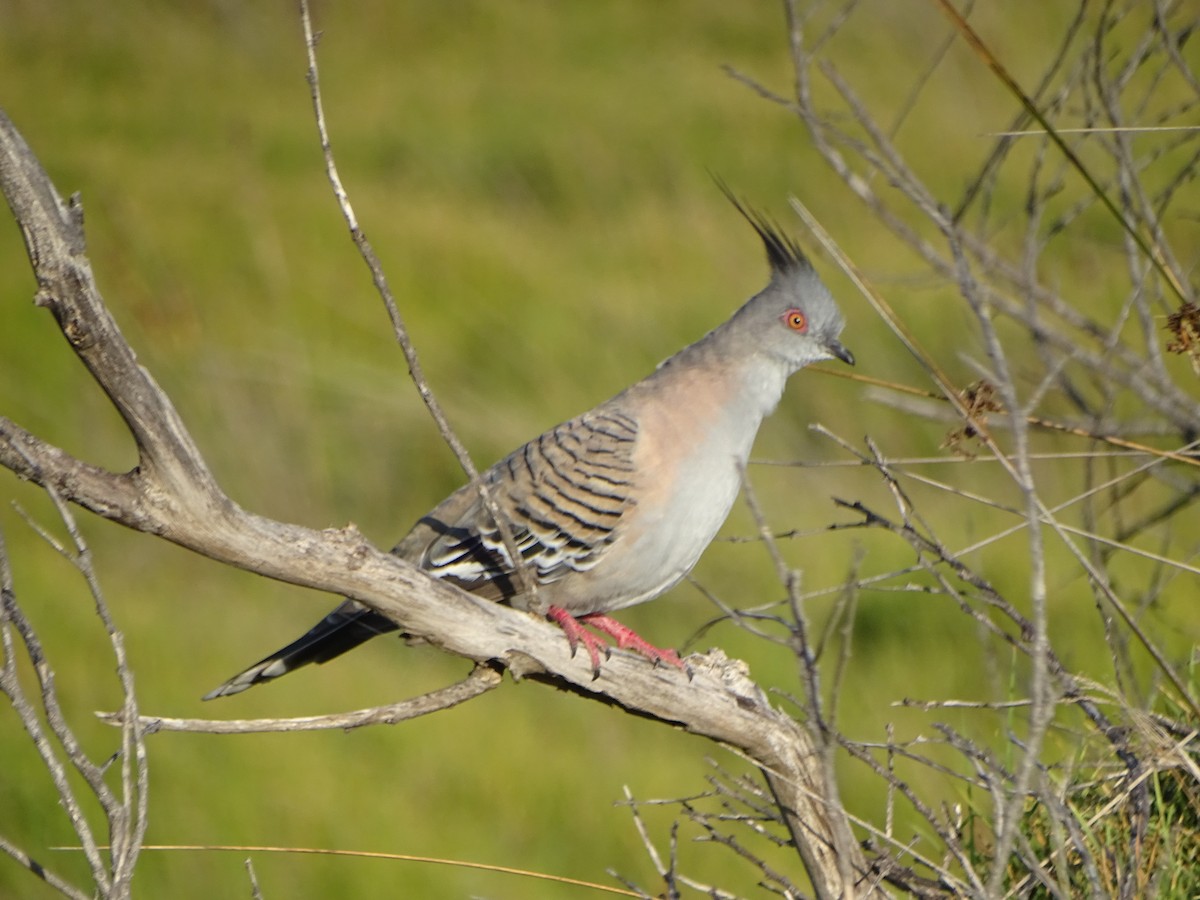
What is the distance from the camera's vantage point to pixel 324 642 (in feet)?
11.3

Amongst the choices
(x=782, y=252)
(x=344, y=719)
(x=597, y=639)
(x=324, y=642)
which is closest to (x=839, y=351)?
(x=782, y=252)

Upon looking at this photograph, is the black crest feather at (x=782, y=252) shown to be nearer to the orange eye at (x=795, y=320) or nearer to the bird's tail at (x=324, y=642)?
the orange eye at (x=795, y=320)

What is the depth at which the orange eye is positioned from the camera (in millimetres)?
3938

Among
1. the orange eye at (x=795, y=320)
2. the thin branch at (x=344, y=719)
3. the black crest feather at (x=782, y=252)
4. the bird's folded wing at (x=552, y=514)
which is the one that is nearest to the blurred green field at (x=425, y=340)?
the black crest feather at (x=782, y=252)

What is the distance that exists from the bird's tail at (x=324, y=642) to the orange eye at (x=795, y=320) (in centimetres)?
139

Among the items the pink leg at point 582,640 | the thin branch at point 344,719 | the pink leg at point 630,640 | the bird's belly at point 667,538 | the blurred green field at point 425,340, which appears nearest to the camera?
the thin branch at point 344,719

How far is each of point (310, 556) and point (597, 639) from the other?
2.94 feet

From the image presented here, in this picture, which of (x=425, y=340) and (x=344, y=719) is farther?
(x=425, y=340)

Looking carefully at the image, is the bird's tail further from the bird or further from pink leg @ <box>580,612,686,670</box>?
pink leg @ <box>580,612,686,670</box>

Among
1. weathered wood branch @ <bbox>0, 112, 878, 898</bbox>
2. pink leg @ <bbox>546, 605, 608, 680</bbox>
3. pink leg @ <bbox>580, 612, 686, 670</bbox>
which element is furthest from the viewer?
pink leg @ <bbox>580, 612, 686, 670</bbox>

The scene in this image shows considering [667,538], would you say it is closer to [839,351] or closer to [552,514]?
[552,514]

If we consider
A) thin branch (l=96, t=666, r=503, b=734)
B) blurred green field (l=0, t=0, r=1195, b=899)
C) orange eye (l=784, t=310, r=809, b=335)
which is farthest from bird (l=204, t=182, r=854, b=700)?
blurred green field (l=0, t=0, r=1195, b=899)

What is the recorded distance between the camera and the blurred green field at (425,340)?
6.38 meters

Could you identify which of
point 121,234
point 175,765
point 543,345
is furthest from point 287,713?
point 121,234
